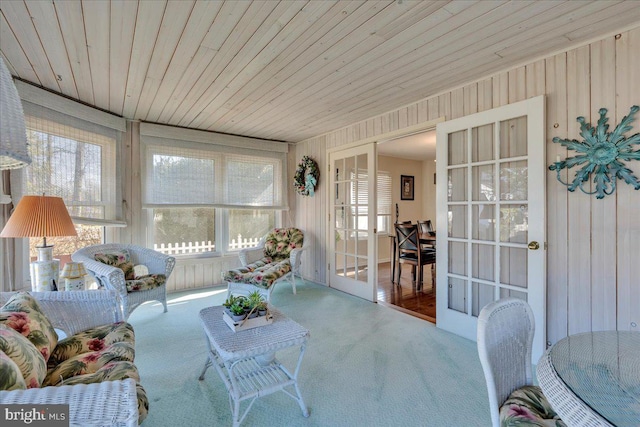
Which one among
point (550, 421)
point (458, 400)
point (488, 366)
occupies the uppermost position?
point (488, 366)

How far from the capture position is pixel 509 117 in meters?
2.43

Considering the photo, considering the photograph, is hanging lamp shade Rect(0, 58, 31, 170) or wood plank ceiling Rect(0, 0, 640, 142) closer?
hanging lamp shade Rect(0, 58, 31, 170)

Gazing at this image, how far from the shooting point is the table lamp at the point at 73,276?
253 centimetres

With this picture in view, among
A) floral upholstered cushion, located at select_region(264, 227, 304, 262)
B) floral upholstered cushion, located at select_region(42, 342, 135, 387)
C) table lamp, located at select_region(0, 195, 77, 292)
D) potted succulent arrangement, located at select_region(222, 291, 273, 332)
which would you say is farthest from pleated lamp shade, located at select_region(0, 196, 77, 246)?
floral upholstered cushion, located at select_region(264, 227, 304, 262)

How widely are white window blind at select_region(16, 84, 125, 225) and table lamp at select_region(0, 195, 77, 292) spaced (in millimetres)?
629

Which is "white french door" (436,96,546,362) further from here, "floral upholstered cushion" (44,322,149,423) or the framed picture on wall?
the framed picture on wall

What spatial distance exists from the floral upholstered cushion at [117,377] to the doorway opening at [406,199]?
305 centimetres

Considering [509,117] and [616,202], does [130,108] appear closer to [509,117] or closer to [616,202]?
[509,117]

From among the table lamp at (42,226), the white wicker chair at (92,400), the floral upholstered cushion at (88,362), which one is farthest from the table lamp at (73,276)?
the white wicker chair at (92,400)

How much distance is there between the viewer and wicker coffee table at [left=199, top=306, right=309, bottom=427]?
5.29ft

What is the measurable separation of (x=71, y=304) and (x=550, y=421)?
2.50 m

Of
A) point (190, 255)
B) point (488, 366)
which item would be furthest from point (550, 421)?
point (190, 255)

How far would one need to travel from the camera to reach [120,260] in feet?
10.4

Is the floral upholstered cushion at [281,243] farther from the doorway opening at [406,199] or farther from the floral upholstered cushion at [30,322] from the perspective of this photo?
the floral upholstered cushion at [30,322]
